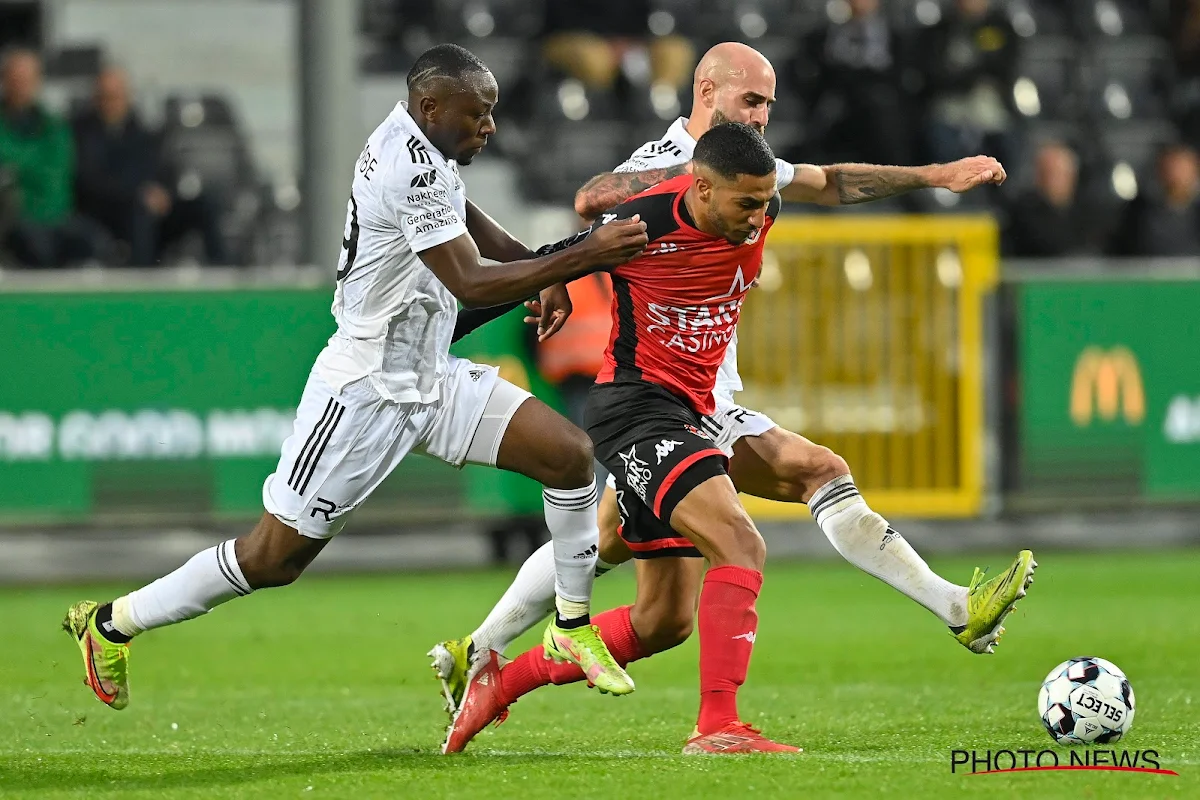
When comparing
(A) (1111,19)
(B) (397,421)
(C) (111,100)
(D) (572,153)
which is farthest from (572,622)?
(A) (1111,19)

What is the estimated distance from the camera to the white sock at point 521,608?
21.8 feet

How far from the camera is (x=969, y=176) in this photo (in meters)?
6.67

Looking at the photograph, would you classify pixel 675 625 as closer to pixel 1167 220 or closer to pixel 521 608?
pixel 521 608

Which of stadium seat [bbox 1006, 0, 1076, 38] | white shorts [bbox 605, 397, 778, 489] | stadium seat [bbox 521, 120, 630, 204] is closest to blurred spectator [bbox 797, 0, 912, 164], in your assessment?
stadium seat [bbox 521, 120, 630, 204]

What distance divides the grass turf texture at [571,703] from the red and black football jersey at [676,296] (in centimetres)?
123

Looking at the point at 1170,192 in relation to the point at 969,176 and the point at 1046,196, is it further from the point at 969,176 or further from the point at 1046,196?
the point at 969,176

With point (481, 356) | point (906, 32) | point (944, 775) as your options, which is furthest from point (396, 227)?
point (906, 32)

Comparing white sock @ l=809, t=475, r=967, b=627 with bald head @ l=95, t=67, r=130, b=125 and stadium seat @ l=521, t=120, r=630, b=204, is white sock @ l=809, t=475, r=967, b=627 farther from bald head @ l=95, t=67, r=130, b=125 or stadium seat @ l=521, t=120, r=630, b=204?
stadium seat @ l=521, t=120, r=630, b=204

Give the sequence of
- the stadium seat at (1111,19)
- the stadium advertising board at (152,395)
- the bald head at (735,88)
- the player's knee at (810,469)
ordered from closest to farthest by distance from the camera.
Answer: the player's knee at (810,469)
the bald head at (735,88)
the stadium advertising board at (152,395)
the stadium seat at (1111,19)

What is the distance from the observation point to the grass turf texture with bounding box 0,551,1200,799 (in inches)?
222

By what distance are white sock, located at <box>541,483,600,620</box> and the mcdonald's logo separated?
8.13 metres

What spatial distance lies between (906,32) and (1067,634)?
8084mm

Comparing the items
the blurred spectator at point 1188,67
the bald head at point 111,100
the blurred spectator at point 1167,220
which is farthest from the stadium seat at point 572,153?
the blurred spectator at point 1188,67

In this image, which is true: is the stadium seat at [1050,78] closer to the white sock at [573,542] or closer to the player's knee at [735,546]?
the white sock at [573,542]
